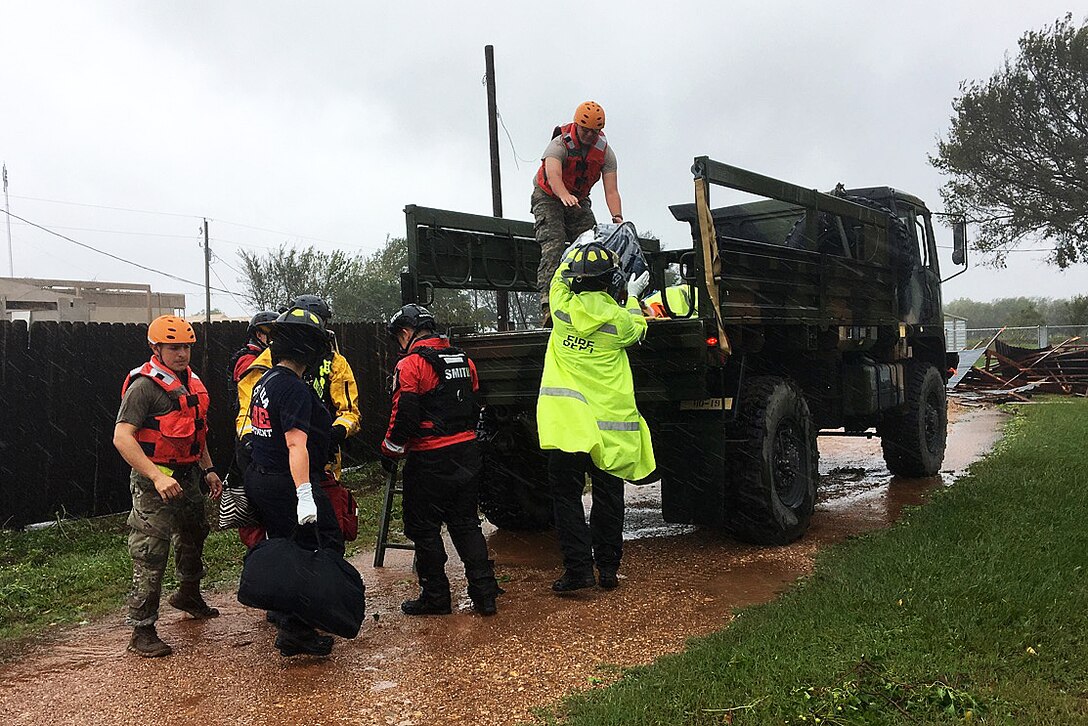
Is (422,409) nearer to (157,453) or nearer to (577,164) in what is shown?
(157,453)

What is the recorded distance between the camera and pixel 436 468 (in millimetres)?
5215

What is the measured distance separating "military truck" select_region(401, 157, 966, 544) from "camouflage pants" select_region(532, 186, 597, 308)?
0.53 meters

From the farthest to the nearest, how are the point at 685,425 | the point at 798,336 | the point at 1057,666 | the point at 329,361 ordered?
the point at 798,336 → the point at 685,425 → the point at 329,361 → the point at 1057,666

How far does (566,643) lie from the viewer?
459 cm

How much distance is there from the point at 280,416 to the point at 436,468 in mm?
1114

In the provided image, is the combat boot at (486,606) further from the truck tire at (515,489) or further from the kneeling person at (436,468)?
the truck tire at (515,489)

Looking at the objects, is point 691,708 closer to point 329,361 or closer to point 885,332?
point 329,361

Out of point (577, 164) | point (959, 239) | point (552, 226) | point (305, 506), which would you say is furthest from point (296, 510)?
point (959, 239)

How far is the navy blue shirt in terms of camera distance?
4.36m

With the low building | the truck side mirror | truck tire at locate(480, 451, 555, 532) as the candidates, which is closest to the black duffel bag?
truck tire at locate(480, 451, 555, 532)

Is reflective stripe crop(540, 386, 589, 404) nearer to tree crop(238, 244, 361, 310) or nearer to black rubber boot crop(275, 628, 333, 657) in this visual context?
black rubber boot crop(275, 628, 333, 657)

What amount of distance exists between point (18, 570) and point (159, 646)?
2.66 m

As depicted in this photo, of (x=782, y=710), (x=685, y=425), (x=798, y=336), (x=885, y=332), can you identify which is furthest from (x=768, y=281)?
(x=782, y=710)

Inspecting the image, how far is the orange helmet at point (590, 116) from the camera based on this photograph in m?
6.24
